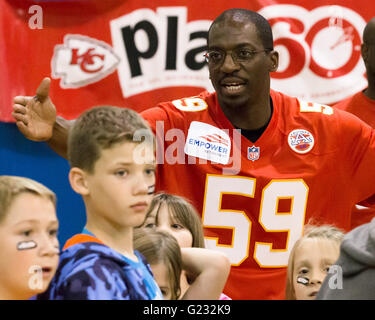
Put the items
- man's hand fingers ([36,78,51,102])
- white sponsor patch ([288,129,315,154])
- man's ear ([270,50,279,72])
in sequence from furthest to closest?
man's ear ([270,50,279,72]) < white sponsor patch ([288,129,315,154]) < man's hand fingers ([36,78,51,102])

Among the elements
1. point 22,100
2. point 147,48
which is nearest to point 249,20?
point 147,48

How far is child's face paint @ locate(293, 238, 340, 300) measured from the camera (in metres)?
1.25

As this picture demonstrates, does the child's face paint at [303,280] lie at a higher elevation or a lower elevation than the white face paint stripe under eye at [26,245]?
lower

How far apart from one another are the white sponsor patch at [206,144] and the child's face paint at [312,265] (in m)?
0.42

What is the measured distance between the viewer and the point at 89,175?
103 centimetres

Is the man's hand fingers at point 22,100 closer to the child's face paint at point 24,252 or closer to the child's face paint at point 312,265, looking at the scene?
the child's face paint at point 24,252

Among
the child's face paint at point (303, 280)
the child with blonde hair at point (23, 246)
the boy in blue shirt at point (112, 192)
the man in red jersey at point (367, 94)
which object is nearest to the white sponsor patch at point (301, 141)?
the man in red jersey at point (367, 94)

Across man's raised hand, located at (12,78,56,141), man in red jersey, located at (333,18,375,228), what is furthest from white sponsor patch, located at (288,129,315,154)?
man's raised hand, located at (12,78,56,141)

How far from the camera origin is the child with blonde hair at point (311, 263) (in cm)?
125

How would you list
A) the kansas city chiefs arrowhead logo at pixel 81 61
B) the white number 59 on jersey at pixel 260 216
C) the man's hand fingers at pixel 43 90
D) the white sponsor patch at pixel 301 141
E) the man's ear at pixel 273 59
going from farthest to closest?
the kansas city chiefs arrowhead logo at pixel 81 61 < the man's ear at pixel 273 59 < the white sponsor patch at pixel 301 141 < the white number 59 on jersey at pixel 260 216 < the man's hand fingers at pixel 43 90

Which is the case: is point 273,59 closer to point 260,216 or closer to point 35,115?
point 260,216

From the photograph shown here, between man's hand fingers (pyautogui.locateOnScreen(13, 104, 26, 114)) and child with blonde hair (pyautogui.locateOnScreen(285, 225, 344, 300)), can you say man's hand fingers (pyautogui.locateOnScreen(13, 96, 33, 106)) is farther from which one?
child with blonde hair (pyautogui.locateOnScreen(285, 225, 344, 300))

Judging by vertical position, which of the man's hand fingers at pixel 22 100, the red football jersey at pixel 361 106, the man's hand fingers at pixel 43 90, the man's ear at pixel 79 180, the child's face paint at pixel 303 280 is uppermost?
the man's hand fingers at pixel 43 90

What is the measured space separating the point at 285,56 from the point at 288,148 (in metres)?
0.68
